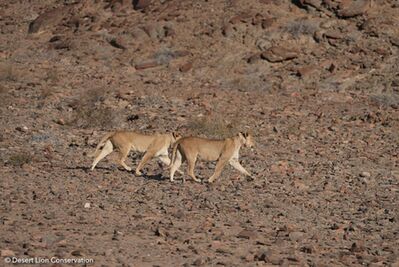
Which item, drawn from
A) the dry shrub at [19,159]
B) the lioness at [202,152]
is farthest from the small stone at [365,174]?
the dry shrub at [19,159]

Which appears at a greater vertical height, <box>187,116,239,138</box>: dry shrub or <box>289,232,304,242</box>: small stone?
<box>289,232,304,242</box>: small stone

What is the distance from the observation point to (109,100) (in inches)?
1063

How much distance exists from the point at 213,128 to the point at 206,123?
35 centimetres

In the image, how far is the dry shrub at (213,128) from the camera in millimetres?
23094

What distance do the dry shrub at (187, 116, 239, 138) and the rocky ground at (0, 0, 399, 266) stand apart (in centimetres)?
9

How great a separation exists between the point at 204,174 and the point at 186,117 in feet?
23.3

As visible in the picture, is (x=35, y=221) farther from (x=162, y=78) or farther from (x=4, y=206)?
(x=162, y=78)

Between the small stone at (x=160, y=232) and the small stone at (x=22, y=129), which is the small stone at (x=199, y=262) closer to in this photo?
the small stone at (x=160, y=232)

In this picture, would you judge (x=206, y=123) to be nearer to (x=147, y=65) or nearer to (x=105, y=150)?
(x=105, y=150)

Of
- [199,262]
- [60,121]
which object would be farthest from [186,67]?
[199,262]

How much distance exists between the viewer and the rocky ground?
1220 cm

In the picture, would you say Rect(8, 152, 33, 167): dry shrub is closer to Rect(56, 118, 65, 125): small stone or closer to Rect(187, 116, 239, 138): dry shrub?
Rect(56, 118, 65, 125): small stone

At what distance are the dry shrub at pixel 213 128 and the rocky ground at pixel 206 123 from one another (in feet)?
0.30

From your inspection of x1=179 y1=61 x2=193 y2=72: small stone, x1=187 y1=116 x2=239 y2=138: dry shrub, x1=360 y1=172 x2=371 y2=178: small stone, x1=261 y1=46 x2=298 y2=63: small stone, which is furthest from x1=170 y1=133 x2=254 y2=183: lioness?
x1=179 y1=61 x2=193 y2=72: small stone
